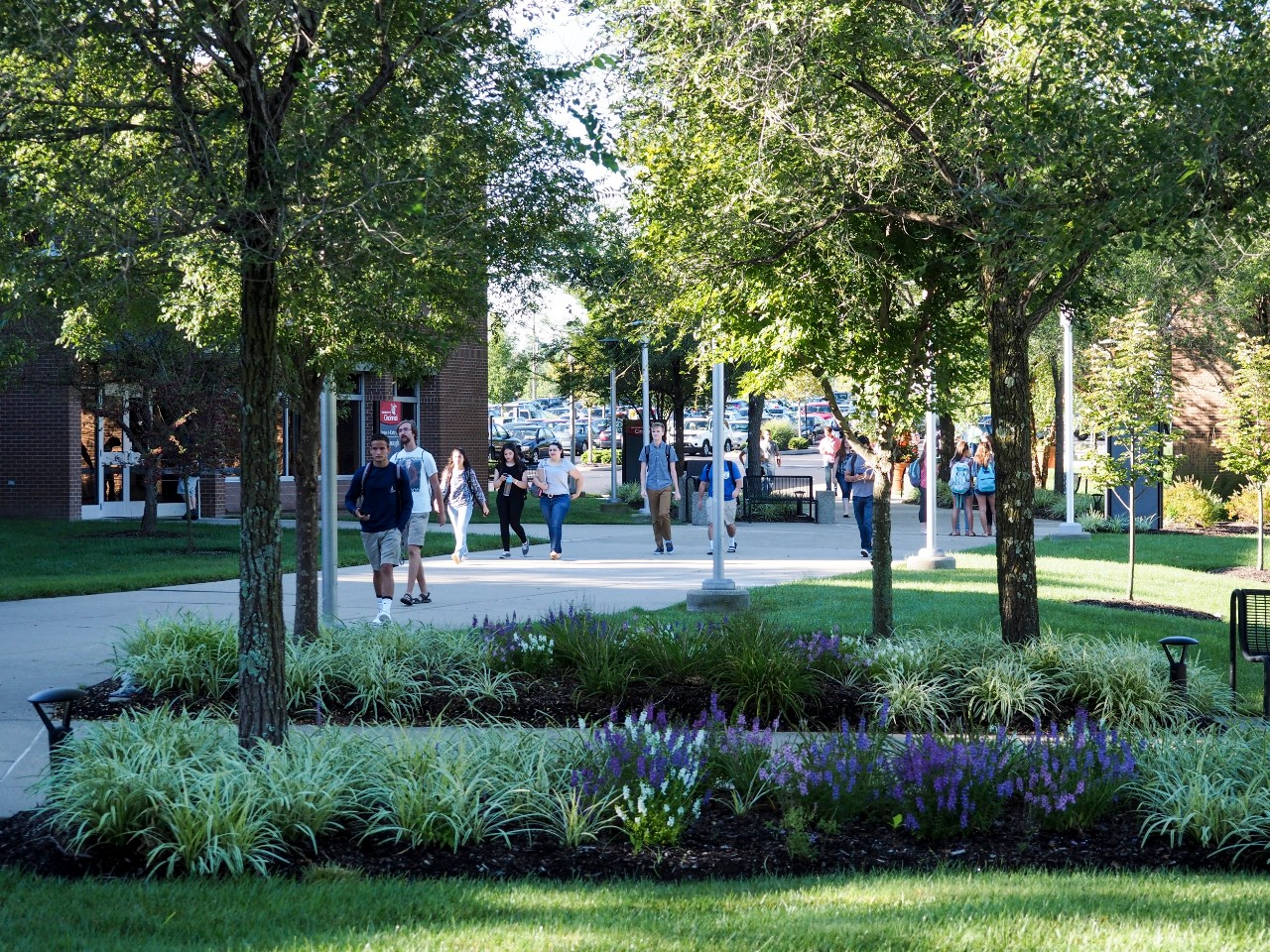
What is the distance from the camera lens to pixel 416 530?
44.5ft

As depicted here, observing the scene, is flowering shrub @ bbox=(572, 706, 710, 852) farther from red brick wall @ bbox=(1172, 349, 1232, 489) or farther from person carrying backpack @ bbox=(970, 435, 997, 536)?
red brick wall @ bbox=(1172, 349, 1232, 489)

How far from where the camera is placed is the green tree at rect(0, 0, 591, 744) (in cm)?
545

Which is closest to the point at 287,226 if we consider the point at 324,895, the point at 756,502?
the point at 324,895

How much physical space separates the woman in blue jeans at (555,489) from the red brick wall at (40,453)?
38.5 ft

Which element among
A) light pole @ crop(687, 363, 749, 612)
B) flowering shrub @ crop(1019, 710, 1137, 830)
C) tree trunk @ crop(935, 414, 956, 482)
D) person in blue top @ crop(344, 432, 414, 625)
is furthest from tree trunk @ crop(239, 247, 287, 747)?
tree trunk @ crop(935, 414, 956, 482)

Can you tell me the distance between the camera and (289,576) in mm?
16281

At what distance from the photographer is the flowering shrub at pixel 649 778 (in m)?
5.23

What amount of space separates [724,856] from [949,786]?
1034 millimetres

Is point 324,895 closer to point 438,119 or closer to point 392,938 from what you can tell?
point 392,938

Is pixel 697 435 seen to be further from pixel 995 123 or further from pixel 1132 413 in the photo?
pixel 995 123

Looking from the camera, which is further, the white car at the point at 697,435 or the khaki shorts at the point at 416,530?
the white car at the point at 697,435

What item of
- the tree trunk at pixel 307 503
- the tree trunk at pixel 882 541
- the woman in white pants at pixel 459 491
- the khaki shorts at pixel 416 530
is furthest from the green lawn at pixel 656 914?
the woman in white pants at pixel 459 491

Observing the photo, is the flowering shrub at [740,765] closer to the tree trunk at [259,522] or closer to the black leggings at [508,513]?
the tree trunk at [259,522]

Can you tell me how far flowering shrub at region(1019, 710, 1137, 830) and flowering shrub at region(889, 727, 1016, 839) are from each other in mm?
123
